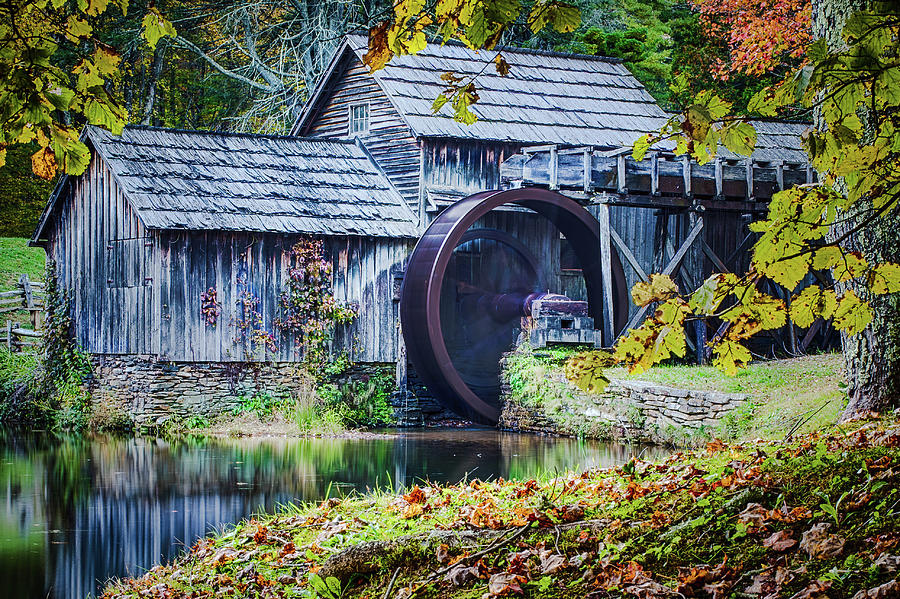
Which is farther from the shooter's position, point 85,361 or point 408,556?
point 85,361

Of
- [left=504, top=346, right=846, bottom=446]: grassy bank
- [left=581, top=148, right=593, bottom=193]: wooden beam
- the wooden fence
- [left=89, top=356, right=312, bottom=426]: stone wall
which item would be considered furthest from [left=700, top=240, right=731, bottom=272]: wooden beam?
the wooden fence

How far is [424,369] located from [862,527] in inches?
518

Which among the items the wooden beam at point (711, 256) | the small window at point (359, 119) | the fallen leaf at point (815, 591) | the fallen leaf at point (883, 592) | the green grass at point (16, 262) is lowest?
the fallen leaf at point (815, 591)

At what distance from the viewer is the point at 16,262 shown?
2984 cm

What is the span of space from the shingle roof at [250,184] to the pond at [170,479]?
336 cm

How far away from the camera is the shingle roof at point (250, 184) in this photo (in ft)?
53.6

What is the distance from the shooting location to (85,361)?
1766 cm

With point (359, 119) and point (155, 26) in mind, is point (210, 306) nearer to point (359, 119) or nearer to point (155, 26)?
point (359, 119)

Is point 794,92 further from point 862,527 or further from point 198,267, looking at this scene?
point 198,267

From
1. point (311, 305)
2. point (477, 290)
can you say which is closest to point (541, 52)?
point (477, 290)

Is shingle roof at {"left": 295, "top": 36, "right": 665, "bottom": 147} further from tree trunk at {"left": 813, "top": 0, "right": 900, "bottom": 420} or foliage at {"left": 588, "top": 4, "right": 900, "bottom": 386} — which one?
foliage at {"left": 588, "top": 4, "right": 900, "bottom": 386}

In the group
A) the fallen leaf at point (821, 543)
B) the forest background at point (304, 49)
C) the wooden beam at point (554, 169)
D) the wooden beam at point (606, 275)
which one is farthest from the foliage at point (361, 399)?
the fallen leaf at point (821, 543)

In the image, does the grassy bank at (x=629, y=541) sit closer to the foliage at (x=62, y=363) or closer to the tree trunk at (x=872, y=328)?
the tree trunk at (x=872, y=328)

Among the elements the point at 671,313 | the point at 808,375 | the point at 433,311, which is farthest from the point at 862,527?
the point at 433,311
